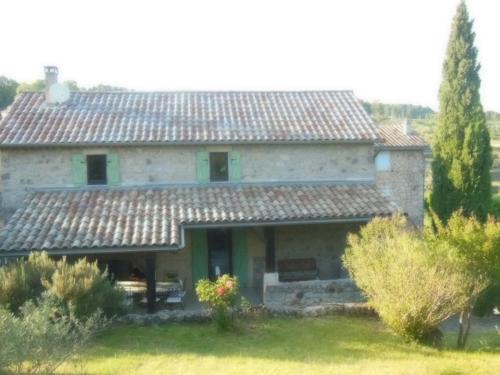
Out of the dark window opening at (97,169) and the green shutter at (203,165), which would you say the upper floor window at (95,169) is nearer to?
the dark window opening at (97,169)

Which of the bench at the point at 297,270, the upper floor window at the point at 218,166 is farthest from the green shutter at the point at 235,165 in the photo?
the bench at the point at 297,270

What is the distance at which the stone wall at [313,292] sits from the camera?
12.9 metres

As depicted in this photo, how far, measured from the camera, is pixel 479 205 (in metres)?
18.5

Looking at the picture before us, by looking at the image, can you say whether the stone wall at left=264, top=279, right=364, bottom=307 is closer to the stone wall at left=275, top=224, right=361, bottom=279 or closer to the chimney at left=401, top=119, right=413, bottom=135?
the stone wall at left=275, top=224, right=361, bottom=279

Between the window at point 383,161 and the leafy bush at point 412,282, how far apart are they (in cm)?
2029

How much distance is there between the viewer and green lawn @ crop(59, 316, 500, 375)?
7.96m

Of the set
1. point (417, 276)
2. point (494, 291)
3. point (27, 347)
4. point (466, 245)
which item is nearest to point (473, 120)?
point (494, 291)

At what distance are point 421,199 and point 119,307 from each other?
82.1 feet

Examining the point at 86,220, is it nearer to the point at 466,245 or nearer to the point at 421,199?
the point at 466,245

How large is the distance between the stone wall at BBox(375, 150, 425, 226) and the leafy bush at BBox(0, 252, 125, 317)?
22710 millimetres

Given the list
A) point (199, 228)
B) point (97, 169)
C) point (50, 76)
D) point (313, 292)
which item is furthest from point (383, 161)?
point (50, 76)

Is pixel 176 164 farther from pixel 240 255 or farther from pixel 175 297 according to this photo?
pixel 175 297

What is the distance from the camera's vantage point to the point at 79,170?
14.7 meters

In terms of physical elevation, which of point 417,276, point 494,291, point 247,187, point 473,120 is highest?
point 473,120
